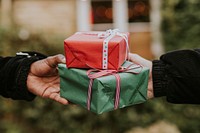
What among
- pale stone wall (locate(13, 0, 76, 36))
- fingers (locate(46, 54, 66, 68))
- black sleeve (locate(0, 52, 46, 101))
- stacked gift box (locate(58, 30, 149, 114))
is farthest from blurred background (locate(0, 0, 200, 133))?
stacked gift box (locate(58, 30, 149, 114))

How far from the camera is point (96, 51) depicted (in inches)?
101

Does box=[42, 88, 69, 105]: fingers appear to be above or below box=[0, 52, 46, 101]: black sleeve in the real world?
below

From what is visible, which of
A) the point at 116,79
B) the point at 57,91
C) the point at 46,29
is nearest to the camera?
the point at 116,79

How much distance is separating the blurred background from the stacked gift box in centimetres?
339

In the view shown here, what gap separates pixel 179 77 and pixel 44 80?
0.73m

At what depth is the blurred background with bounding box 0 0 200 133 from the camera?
614 cm

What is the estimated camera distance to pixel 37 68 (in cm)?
291

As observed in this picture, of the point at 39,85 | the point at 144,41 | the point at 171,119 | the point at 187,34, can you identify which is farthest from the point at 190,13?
the point at 39,85

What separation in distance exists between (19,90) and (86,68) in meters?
0.49

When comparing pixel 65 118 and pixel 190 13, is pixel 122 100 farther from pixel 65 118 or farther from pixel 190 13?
pixel 190 13

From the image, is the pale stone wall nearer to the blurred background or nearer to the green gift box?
the blurred background

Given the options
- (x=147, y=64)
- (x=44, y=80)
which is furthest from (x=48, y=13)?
Answer: (x=147, y=64)

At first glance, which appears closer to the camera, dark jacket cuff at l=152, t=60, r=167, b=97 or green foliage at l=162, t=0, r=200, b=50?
dark jacket cuff at l=152, t=60, r=167, b=97

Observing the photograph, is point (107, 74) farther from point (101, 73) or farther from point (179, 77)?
point (179, 77)
